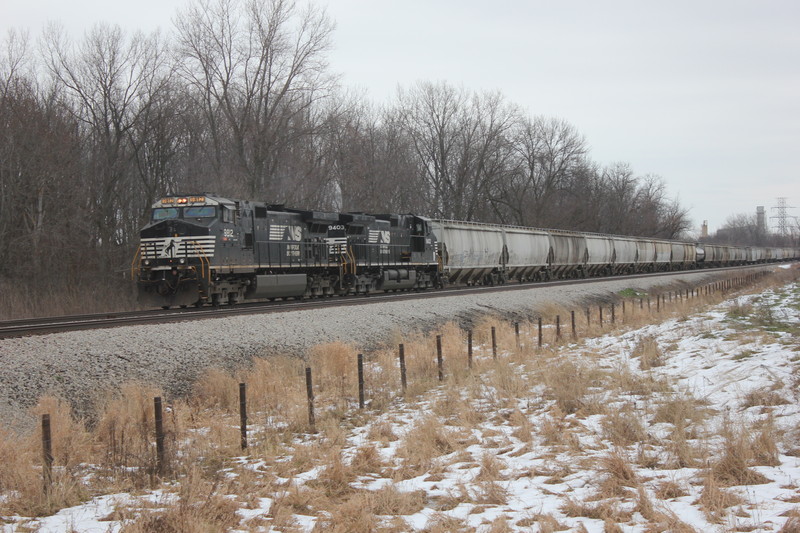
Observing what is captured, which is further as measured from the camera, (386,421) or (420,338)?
(420,338)

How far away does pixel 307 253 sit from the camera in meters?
24.1

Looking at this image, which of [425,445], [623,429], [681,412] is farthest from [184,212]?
[681,412]

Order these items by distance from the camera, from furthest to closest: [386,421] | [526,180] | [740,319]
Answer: [526,180] → [740,319] → [386,421]

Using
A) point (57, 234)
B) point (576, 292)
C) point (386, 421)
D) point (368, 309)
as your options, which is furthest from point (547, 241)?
point (386, 421)

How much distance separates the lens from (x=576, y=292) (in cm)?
3156

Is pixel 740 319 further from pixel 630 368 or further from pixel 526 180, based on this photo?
pixel 526 180

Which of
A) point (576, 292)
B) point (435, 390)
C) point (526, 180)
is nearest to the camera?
point (435, 390)

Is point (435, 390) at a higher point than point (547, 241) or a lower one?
lower

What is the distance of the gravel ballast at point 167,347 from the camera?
952 cm

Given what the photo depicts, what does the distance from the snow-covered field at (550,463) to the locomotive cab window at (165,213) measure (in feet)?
38.2

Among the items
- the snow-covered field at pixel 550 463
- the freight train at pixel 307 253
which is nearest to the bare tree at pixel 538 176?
the freight train at pixel 307 253

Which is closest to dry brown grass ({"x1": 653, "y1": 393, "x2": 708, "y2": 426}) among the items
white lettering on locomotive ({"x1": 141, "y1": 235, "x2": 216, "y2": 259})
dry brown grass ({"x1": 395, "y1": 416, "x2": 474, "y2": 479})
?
dry brown grass ({"x1": 395, "y1": 416, "x2": 474, "y2": 479})

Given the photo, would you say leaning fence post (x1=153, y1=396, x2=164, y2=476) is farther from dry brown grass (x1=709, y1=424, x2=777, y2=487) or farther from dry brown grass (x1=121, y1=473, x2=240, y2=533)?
dry brown grass (x1=709, y1=424, x2=777, y2=487)

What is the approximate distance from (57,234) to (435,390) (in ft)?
60.8
